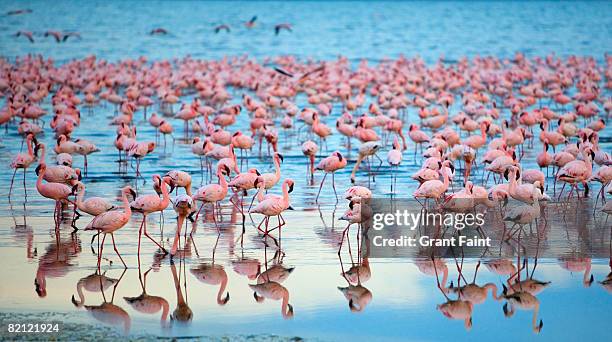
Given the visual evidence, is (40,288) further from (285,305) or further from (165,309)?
(285,305)

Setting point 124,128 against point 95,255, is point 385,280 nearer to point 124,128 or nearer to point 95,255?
point 95,255

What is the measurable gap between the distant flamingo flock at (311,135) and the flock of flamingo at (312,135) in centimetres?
3

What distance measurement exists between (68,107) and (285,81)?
27.7 ft

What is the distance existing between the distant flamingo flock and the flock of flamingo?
3 cm

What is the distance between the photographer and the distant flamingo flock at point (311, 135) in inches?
451

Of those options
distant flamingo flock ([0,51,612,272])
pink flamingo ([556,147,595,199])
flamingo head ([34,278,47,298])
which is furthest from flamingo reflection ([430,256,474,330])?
pink flamingo ([556,147,595,199])

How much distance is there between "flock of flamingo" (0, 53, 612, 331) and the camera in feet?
37.1

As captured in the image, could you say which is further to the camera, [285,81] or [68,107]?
[285,81]

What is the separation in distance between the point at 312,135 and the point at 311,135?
26 mm

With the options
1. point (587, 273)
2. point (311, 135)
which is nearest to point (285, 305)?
point (587, 273)

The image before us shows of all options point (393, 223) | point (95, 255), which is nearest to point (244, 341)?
point (95, 255)

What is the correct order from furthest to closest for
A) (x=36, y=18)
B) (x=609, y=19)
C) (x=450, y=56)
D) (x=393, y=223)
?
1. (x=609, y=19)
2. (x=36, y=18)
3. (x=450, y=56)
4. (x=393, y=223)

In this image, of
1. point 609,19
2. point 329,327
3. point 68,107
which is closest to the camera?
point 329,327

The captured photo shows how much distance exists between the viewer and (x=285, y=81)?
92.0 feet
